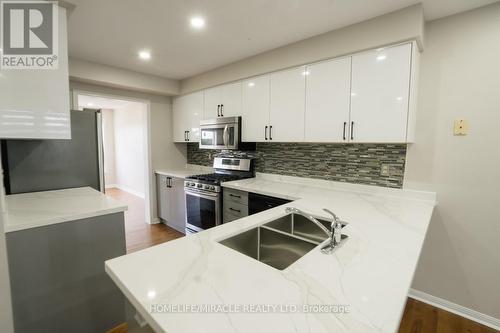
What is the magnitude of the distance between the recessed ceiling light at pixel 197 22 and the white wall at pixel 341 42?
2.79 ft

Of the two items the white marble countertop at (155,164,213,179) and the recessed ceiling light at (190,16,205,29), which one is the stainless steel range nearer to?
the white marble countertop at (155,164,213,179)

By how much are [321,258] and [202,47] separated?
247 cm

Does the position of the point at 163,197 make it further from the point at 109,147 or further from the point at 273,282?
the point at 109,147

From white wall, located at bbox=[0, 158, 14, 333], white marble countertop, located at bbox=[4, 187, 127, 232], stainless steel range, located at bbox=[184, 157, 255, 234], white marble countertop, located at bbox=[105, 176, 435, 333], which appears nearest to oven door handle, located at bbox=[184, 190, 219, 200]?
stainless steel range, located at bbox=[184, 157, 255, 234]

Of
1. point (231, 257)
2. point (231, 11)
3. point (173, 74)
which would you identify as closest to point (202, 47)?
point (231, 11)

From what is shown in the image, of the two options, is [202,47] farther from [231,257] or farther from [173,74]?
[231,257]

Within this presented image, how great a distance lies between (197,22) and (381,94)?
5.48 feet

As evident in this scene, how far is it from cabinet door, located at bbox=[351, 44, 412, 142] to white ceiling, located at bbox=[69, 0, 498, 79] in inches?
13.6

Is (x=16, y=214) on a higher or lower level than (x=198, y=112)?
lower

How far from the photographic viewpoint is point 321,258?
0.98m

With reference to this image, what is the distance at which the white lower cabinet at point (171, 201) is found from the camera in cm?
358

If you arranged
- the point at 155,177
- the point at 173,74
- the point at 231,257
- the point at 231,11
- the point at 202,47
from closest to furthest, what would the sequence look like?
the point at 231,257, the point at 231,11, the point at 202,47, the point at 173,74, the point at 155,177

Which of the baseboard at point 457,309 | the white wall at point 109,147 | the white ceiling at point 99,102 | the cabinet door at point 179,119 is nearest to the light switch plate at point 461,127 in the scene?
the baseboard at point 457,309

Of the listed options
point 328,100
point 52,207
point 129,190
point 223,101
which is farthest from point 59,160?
point 129,190
